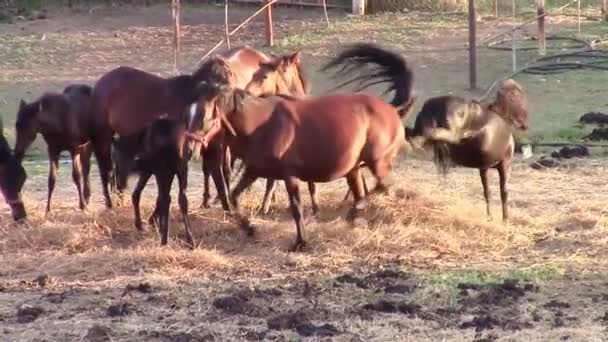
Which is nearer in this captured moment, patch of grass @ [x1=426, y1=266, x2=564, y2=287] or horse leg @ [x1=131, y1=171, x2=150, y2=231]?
patch of grass @ [x1=426, y1=266, x2=564, y2=287]

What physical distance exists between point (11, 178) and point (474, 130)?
3.68 metres

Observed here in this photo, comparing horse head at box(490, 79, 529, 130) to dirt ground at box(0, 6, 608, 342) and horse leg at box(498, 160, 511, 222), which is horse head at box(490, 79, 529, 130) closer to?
horse leg at box(498, 160, 511, 222)

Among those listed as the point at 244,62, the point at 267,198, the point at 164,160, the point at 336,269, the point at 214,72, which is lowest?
the point at 336,269

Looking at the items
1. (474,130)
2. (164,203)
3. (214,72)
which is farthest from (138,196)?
(474,130)

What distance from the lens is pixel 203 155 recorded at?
29.0 ft

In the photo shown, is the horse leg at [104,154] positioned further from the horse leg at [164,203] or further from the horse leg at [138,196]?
the horse leg at [164,203]

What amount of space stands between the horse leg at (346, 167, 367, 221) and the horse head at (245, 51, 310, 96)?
4.31 feet

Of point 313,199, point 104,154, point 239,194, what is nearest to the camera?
point 239,194

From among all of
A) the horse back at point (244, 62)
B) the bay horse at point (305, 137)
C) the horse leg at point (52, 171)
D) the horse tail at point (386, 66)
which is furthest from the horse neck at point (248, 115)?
the horse leg at point (52, 171)

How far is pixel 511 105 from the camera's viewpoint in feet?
29.7

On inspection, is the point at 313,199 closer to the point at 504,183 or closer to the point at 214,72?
the point at 214,72

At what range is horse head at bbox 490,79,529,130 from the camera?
9.02 metres

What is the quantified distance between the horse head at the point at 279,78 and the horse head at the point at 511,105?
1.85 metres

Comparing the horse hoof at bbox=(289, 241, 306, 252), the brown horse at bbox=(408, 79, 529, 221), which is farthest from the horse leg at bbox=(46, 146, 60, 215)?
the brown horse at bbox=(408, 79, 529, 221)
